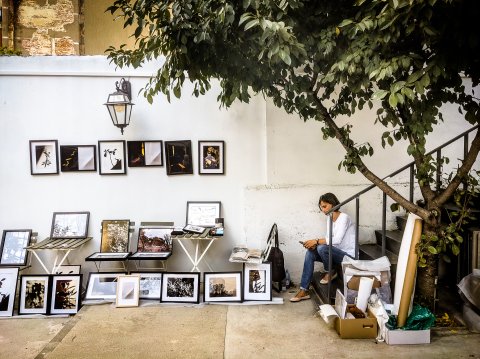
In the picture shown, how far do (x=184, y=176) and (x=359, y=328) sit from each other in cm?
302

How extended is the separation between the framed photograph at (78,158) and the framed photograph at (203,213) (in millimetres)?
1476

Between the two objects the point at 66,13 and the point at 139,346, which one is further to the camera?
the point at 66,13

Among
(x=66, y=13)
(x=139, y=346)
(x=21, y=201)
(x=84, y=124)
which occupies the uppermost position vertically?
(x=66, y=13)

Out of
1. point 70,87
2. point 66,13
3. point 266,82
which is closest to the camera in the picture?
point 266,82

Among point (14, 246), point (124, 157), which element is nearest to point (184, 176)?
point (124, 157)

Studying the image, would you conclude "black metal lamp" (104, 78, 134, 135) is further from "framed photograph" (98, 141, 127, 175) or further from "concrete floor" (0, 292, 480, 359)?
"concrete floor" (0, 292, 480, 359)

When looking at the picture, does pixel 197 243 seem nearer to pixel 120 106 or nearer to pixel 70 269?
pixel 70 269

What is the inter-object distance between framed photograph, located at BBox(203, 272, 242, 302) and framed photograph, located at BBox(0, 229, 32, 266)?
253 cm

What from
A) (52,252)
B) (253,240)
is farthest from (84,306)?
(253,240)

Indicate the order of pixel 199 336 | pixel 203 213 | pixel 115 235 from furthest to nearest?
pixel 203 213, pixel 115 235, pixel 199 336

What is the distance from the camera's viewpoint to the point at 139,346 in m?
3.94

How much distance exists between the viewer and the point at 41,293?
4.95 meters

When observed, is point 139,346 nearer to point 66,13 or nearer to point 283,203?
point 283,203

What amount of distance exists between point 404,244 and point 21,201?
16.4 ft
